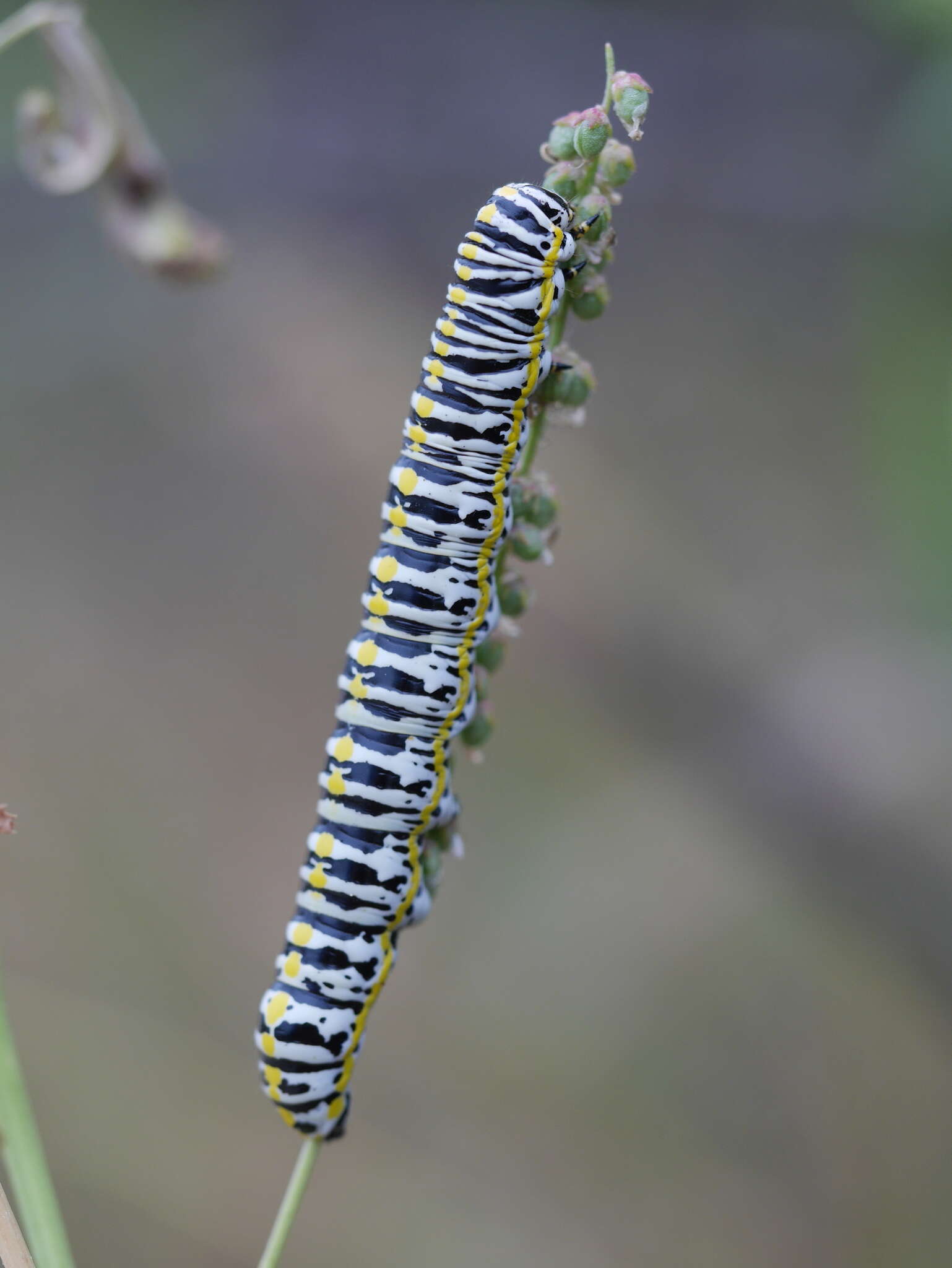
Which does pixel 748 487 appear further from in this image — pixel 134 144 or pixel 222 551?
pixel 134 144

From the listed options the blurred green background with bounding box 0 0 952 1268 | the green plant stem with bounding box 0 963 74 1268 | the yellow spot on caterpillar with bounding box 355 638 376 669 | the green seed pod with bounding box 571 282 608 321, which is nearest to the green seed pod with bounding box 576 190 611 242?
the green seed pod with bounding box 571 282 608 321

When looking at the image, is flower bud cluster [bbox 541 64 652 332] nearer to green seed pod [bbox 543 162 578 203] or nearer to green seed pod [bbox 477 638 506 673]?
green seed pod [bbox 543 162 578 203]

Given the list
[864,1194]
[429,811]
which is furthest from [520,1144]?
[429,811]

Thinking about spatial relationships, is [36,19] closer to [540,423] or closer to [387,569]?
[540,423]

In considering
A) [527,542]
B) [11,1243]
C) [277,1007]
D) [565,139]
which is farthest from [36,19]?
[277,1007]

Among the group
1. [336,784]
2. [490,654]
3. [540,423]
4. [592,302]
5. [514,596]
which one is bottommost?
[336,784]

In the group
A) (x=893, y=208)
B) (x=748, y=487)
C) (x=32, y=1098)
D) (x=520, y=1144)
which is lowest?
(x=32, y=1098)
